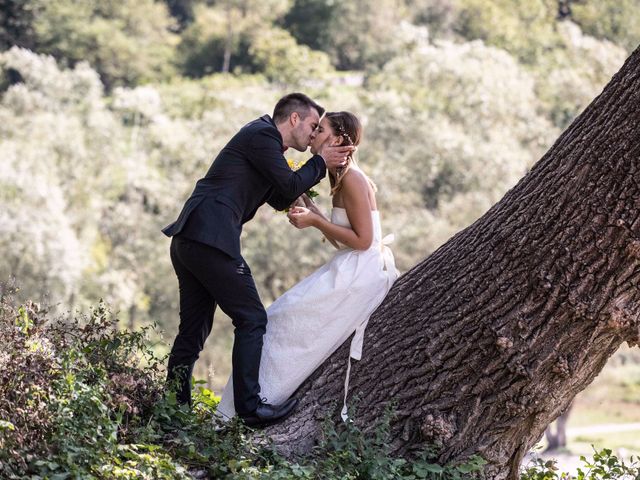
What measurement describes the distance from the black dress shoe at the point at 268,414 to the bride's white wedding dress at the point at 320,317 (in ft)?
0.31

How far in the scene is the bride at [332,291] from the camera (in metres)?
4.85

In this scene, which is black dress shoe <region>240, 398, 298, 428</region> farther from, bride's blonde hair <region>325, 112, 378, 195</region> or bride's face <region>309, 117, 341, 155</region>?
bride's face <region>309, 117, 341, 155</region>

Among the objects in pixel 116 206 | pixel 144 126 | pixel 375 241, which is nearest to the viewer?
pixel 375 241

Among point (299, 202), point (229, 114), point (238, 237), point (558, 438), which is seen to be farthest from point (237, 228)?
point (229, 114)

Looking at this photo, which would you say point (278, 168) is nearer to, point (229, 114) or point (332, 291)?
point (332, 291)

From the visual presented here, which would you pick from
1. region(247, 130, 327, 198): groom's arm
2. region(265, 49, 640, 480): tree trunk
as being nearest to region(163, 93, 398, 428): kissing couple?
region(247, 130, 327, 198): groom's arm

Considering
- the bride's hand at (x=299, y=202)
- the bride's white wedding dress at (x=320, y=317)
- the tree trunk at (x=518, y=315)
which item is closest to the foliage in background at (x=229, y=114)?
the bride's hand at (x=299, y=202)

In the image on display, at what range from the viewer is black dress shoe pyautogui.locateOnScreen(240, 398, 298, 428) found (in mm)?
4676

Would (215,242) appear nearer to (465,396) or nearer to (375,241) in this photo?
(375,241)

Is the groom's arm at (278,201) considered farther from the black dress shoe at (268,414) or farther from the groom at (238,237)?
the black dress shoe at (268,414)

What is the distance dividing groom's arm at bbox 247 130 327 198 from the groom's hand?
0.30 feet

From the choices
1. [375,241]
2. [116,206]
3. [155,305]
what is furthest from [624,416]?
[375,241]

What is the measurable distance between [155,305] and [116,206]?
23.1 ft

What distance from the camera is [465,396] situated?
4.46 metres
